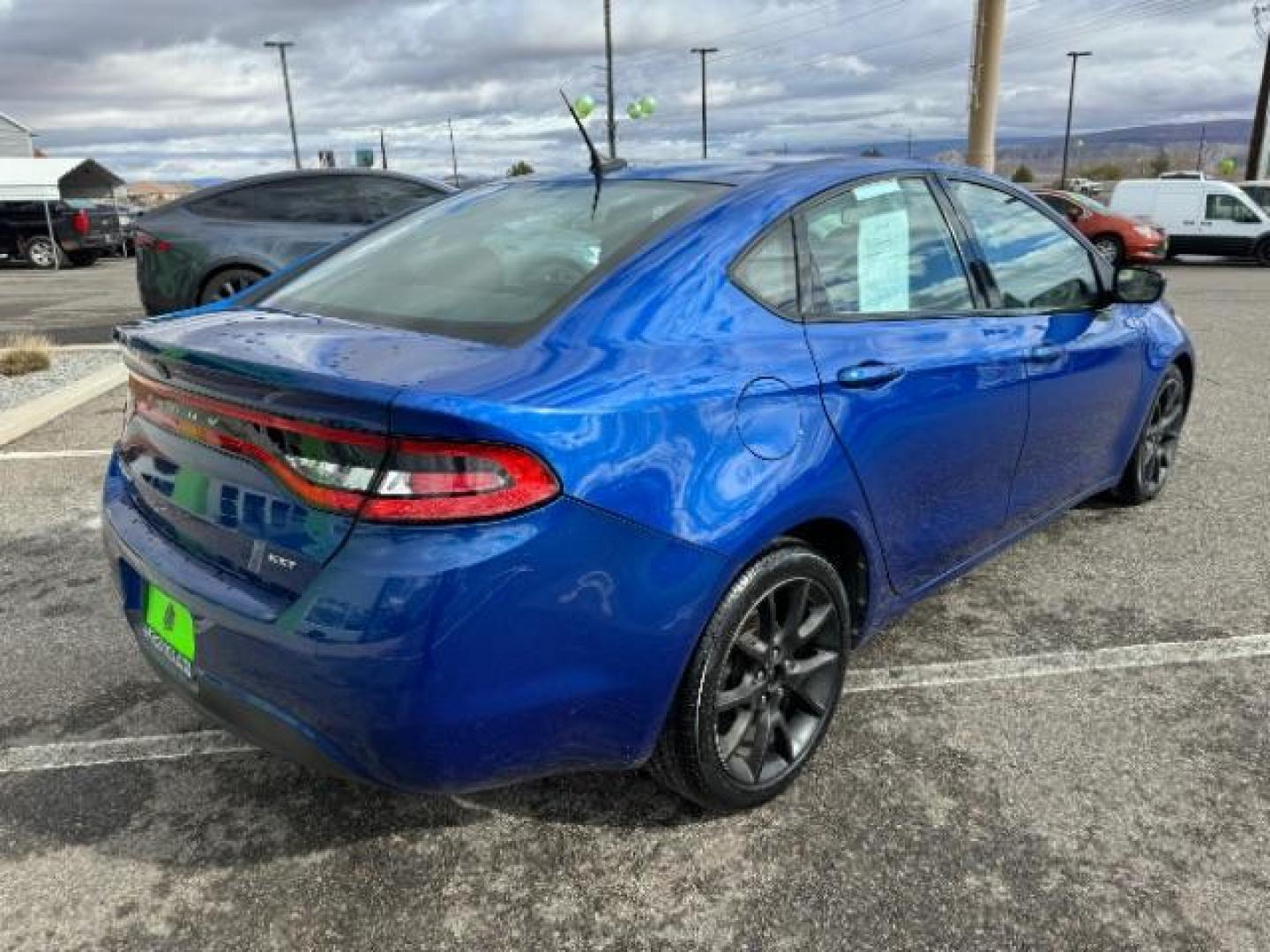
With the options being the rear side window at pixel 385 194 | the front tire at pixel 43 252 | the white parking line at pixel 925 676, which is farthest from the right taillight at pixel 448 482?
the front tire at pixel 43 252

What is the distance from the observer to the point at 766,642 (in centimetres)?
245

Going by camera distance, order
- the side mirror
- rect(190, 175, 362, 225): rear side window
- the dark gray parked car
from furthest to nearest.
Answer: rect(190, 175, 362, 225): rear side window
the dark gray parked car
the side mirror

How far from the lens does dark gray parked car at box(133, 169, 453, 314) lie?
857 cm

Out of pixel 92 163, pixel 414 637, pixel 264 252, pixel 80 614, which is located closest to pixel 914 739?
pixel 414 637

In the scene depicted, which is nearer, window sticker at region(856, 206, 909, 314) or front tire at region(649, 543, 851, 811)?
front tire at region(649, 543, 851, 811)

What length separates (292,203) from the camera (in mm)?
9141

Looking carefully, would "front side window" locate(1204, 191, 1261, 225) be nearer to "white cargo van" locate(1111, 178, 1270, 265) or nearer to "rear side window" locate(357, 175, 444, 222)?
"white cargo van" locate(1111, 178, 1270, 265)

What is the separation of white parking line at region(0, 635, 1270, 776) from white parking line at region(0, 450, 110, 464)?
3322 millimetres

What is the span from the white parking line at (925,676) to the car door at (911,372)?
35 centimetres

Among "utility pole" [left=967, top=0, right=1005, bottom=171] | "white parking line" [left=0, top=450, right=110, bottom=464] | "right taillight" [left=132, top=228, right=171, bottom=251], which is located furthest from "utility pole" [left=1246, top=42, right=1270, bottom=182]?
"white parking line" [left=0, top=450, right=110, bottom=464]

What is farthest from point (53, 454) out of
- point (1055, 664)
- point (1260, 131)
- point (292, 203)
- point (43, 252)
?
point (1260, 131)

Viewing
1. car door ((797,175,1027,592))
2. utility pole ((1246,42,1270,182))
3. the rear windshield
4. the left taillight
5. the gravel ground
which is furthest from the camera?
utility pole ((1246,42,1270,182))

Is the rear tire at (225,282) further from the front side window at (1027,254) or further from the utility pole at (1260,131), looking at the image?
the utility pole at (1260,131)

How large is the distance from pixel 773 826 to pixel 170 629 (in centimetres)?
146
